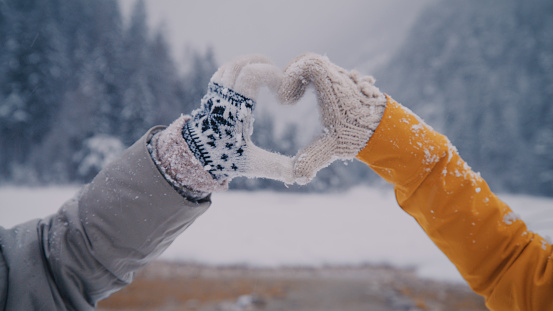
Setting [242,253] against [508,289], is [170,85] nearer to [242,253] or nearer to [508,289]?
[242,253]

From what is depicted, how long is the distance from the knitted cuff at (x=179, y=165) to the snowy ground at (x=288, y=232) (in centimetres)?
381

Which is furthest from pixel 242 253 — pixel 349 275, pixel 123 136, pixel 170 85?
pixel 170 85

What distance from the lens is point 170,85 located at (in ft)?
23.0

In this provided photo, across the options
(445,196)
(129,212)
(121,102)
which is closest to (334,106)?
(445,196)

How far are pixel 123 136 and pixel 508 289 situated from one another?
24.3 ft

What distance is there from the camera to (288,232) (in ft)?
17.5

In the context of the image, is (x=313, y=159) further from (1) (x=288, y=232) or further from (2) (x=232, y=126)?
→ (1) (x=288, y=232)

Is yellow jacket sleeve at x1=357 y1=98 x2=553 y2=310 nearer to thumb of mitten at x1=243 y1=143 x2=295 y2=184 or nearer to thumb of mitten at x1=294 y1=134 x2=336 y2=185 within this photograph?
thumb of mitten at x1=294 y1=134 x2=336 y2=185

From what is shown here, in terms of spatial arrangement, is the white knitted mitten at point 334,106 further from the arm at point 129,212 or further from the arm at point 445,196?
the arm at point 129,212

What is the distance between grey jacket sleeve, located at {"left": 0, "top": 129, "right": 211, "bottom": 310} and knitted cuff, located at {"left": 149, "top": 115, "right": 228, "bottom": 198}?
22 mm

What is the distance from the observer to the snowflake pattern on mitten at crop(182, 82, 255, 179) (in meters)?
0.65

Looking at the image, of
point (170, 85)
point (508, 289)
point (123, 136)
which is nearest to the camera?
point (508, 289)

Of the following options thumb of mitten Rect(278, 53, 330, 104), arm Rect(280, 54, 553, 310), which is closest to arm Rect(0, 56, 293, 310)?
thumb of mitten Rect(278, 53, 330, 104)

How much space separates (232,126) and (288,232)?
500 centimetres
